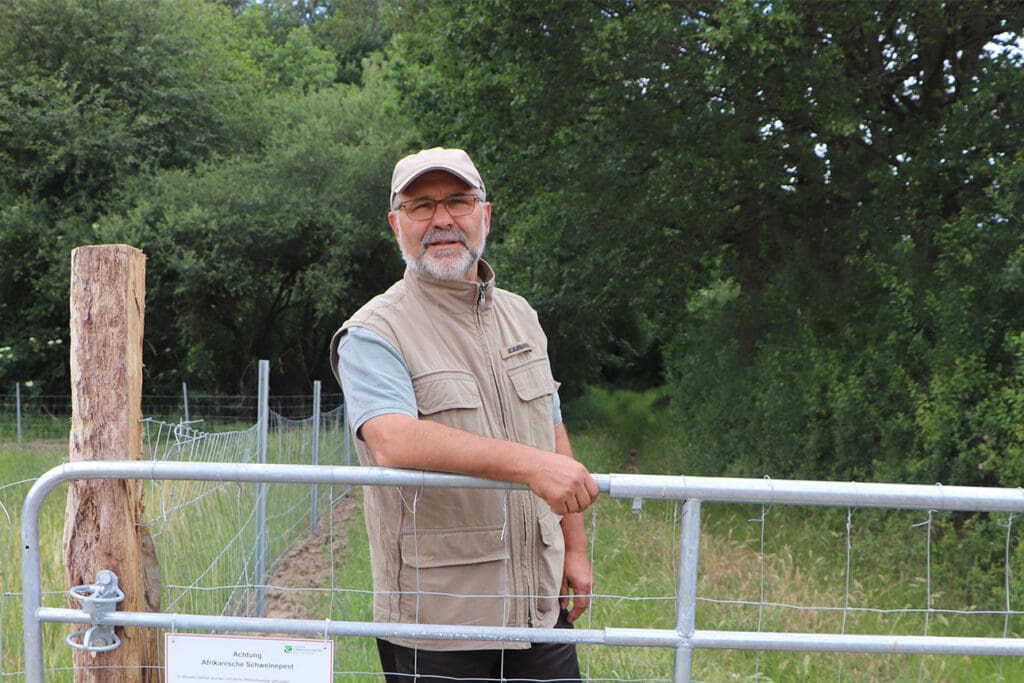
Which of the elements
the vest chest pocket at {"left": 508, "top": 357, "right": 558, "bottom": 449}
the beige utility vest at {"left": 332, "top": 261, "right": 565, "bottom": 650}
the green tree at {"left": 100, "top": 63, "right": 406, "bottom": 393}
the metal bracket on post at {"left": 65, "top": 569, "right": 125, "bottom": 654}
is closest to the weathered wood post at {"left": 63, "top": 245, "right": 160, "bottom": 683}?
the metal bracket on post at {"left": 65, "top": 569, "right": 125, "bottom": 654}

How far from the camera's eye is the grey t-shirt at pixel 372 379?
242cm

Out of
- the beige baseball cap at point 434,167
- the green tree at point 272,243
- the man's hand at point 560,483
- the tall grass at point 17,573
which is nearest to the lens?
the man's hand at point 560,483

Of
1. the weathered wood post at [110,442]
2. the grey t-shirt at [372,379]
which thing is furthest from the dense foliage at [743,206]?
the weathered wood post at [110,442]

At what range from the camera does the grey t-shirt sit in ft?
→ 7.93

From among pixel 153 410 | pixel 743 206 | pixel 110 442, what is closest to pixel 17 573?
pixel 110 442

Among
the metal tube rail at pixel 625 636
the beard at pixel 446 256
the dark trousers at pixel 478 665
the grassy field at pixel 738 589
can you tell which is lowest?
the grassy field at pixel 738 589

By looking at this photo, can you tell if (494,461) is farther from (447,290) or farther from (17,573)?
(17,573)

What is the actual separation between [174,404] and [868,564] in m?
18.5

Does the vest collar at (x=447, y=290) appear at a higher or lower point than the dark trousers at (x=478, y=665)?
higher

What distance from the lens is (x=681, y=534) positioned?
91.4 inches

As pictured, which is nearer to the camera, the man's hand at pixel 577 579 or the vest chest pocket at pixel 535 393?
the vest chest pocket at pixel 535 393

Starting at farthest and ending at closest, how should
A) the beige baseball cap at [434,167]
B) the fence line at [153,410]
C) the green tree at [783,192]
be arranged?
the fence line at [153,410], the green tree at [783,192], the beige baseball cap at [434,167]

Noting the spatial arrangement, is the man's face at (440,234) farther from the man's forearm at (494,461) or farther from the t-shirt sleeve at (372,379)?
the man's forearm at (494,461)

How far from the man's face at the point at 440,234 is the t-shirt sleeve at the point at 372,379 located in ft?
0.93
